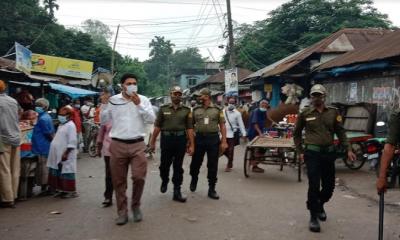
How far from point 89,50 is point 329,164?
123ft

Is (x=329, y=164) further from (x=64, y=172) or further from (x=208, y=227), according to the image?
(x=64, y=172)

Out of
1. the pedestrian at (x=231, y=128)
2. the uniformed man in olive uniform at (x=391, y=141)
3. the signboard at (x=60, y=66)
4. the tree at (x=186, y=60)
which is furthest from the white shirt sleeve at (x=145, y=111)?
the tree at (x=186, y=60)

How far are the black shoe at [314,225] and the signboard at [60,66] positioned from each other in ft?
68.4

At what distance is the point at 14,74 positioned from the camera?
13.6 metres

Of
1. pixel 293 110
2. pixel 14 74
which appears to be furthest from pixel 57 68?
pixel 293 110

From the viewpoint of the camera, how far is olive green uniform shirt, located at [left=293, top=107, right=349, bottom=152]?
5.99 meters

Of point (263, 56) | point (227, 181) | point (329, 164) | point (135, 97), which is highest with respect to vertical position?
point (263, 56)

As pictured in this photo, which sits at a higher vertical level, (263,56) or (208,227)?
(263,56)

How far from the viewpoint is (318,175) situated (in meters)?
5.95

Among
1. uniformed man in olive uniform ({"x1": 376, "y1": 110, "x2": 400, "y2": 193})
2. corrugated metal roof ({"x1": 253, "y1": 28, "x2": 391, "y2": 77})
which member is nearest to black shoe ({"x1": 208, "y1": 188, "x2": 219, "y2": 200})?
uniformed man in olive uniform ({"x1": 376, "y1": 110, "x2": 400, "y2": 193})

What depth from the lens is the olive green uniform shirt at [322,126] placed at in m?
5.99

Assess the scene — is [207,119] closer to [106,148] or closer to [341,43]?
[106,148]

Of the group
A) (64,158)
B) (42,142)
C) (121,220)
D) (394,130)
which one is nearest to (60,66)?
(42,142)

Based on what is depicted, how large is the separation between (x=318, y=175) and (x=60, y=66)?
21.0 metres
